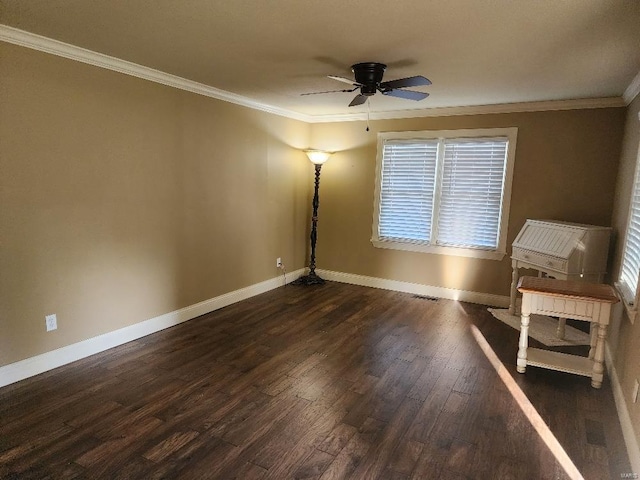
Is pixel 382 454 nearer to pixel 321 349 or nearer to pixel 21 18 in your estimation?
pixel 321 349

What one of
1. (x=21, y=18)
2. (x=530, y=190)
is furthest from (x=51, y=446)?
(x=530, y=190)

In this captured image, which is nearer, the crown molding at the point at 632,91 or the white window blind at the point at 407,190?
the crown molding at the point at 632,91

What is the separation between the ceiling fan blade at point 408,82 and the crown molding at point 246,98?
6.16ft

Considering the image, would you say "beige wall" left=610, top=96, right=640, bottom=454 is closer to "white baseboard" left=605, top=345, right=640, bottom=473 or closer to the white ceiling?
"white baseboard" left=605, top=345, right=640, bottom=473

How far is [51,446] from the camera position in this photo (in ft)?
7.14

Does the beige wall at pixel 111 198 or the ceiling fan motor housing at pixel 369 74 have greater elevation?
the ceiling fan motor housing at pixel 369 74

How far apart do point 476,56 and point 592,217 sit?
8.38 feet

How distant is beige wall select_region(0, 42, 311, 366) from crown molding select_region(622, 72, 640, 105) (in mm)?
3767

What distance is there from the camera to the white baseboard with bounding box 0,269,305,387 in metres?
2.83

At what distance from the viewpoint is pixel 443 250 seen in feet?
17.0

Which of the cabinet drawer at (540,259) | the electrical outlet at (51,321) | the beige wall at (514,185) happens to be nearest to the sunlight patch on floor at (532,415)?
the cabinet drawer at (540,259)

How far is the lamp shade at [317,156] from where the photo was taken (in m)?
5.46

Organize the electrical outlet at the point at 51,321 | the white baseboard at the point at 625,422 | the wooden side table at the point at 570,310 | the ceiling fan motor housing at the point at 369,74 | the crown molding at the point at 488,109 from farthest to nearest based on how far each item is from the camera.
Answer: the crown molding at the point at 488,109 → the ceiling fan motor housing at the point at 369,74 → the electrical outlet at the point at 51,321 → the wooden side table at the point at 570,310 → the white baseboard at the point at 625,422

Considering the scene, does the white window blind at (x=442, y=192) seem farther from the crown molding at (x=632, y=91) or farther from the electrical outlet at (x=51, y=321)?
the electrical outlet at (x=51, y=321)
